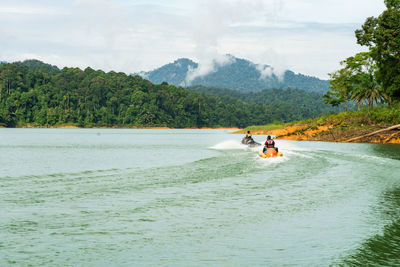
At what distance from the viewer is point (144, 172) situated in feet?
78.3

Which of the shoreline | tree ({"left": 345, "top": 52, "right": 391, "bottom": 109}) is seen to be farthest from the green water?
tree ({"left": 345, "top": 52, "right": 391, "bottom": 109})

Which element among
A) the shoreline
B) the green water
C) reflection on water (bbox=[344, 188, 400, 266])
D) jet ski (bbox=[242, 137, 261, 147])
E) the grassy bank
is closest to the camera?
reflection on water (bbox=[344, 188, 400, 266])

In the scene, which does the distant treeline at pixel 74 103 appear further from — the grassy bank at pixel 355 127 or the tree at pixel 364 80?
the grassy bank at pixel 355 127

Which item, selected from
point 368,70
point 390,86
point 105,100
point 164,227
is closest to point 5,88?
point 105,100

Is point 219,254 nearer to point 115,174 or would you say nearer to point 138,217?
point 138,217

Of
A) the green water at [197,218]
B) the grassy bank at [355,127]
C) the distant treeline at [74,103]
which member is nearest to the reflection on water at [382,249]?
the green water at [197,218]

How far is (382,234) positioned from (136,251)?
6583 millimetres

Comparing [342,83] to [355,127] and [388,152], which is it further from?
[388,152]

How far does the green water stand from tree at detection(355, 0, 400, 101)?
28947 millimetres

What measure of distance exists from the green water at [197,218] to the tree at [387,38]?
2895 centimetres

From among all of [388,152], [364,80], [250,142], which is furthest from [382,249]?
[364,80]

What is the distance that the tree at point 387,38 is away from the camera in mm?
47688

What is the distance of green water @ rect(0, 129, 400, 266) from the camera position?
31.9 ft

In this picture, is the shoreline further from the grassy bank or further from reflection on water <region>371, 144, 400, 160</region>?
reflection on water <region>371, 144, 400, 160</region>
